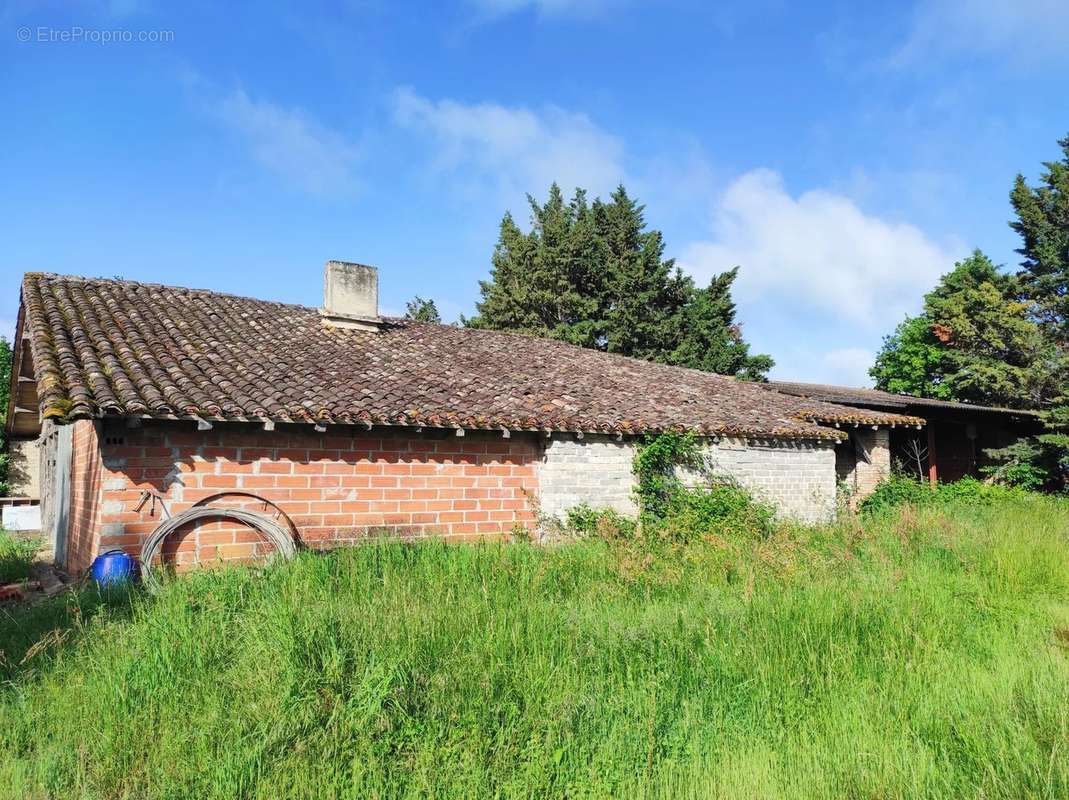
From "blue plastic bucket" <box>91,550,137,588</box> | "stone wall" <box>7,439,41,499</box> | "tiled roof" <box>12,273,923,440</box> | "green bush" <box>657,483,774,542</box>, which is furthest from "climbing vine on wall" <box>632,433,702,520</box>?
"stone wall" <box>7,439,41,499</box>

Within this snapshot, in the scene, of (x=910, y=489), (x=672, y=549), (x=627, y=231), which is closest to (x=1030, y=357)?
(x=910, y=489)

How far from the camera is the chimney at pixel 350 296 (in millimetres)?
13250

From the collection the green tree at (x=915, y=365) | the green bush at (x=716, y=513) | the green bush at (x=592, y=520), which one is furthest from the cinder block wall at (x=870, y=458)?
the green tree at (x=915, y=365)

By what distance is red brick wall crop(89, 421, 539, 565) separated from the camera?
7.99m

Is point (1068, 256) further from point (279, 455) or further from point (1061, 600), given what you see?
point (279, 455)

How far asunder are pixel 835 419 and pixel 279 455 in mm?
11078

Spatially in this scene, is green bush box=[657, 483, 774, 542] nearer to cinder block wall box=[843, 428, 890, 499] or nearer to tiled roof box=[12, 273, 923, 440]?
tiled roof box=[12, 273, 923, 440]

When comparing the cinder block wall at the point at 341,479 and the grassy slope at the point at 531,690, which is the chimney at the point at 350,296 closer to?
the cinder block wall at the point at 341,479

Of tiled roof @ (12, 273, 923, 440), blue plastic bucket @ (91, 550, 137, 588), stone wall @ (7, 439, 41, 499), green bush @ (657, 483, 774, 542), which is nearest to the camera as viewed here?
blue plastic bucket @ (91, 550, 137, 588)

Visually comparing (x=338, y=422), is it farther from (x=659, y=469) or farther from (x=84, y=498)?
(x=659, y=469)

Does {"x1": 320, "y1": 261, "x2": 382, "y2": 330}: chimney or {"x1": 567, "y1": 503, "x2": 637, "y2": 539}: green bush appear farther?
{"x1": 320, "y1": 261, "x2": 382, "y2": 330}: chimney

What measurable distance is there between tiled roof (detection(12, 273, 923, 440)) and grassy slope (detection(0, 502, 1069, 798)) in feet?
9.79

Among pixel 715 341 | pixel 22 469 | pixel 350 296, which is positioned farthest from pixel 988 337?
pixel 22 469

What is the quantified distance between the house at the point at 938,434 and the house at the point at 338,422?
78.8 inches
